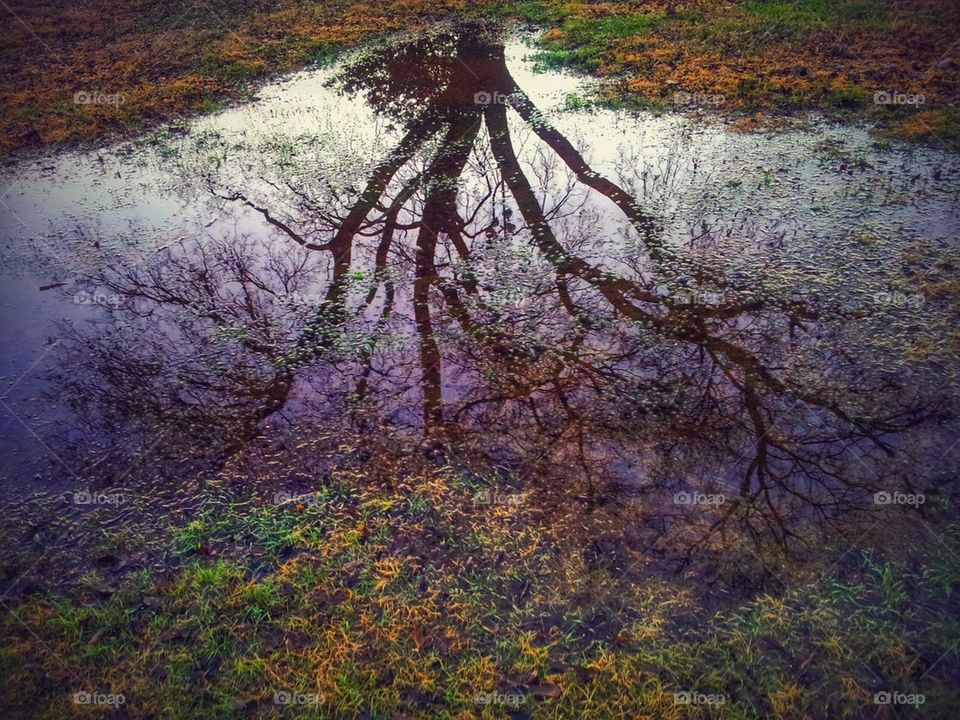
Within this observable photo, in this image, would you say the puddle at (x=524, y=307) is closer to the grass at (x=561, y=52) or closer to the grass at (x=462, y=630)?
the grass at (x=462, y=630)

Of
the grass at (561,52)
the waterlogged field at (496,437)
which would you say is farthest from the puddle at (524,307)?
the grass at (561,52)

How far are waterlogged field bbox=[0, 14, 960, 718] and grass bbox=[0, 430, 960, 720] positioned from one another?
18 mm

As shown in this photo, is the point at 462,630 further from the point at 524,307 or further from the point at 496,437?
the point at 524,307

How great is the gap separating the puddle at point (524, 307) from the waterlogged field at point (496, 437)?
0.11 ft

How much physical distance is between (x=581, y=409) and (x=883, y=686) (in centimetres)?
246

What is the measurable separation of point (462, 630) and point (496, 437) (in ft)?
4.88

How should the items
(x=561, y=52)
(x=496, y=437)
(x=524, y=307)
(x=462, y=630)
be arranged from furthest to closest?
(x=561, y=52) < (x=524, y=307) < (x=496, y=437) < (x=462, y=630)

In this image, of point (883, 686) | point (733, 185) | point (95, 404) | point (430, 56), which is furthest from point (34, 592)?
point (430, 56)

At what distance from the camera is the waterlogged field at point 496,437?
3498 millimetres

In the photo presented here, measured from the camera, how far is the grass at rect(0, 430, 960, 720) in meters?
3.33

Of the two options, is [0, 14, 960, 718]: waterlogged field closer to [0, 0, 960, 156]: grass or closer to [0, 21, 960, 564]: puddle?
[0, 21, 960, 564]: puddle

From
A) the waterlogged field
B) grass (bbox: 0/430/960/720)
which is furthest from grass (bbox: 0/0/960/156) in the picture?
grass (bbox: 0/430/960/720)

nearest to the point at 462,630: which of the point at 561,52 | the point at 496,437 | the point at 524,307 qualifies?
the point at 496,437

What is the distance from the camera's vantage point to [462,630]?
12.0 ft
